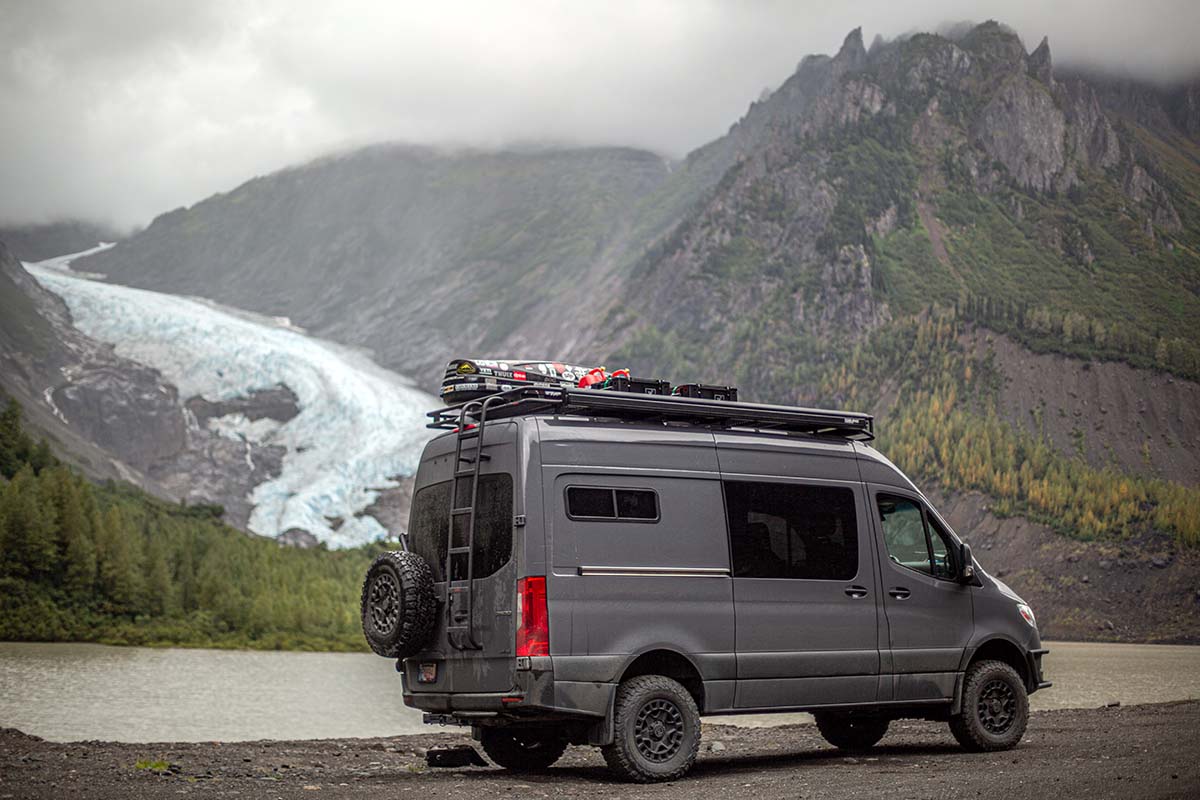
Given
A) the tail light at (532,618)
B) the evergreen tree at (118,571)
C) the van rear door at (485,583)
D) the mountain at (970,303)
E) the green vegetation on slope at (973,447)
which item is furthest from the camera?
the mountain at (970,303)

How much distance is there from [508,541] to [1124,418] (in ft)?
306

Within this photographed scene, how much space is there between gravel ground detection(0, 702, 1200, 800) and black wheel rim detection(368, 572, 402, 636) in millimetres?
1431

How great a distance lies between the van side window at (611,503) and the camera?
458 inches

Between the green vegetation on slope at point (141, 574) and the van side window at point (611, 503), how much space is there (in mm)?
58891

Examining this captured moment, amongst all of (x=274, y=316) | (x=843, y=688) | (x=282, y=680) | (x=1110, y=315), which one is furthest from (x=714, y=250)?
(x=843, y=688)

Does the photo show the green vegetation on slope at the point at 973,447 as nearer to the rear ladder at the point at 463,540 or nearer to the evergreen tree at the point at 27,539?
Result: the evergreen tree at the point at 27,539

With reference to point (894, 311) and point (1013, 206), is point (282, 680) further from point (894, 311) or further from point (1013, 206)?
point (1013, 206)

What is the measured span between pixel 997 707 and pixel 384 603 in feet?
21.5

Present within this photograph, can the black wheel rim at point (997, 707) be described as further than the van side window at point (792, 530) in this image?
Yes

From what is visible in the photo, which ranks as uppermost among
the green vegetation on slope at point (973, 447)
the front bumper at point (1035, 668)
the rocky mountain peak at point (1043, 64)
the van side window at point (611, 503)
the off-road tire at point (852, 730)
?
the rocky mountain peak at point (1043, 64)

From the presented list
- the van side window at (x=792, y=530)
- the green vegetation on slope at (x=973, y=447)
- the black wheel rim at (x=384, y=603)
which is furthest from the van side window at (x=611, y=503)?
the green vegetation on slope at (x=973, y=447)

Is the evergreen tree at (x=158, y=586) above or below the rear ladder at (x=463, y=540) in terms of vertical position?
above

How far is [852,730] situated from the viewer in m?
15.2

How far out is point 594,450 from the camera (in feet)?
38.9
